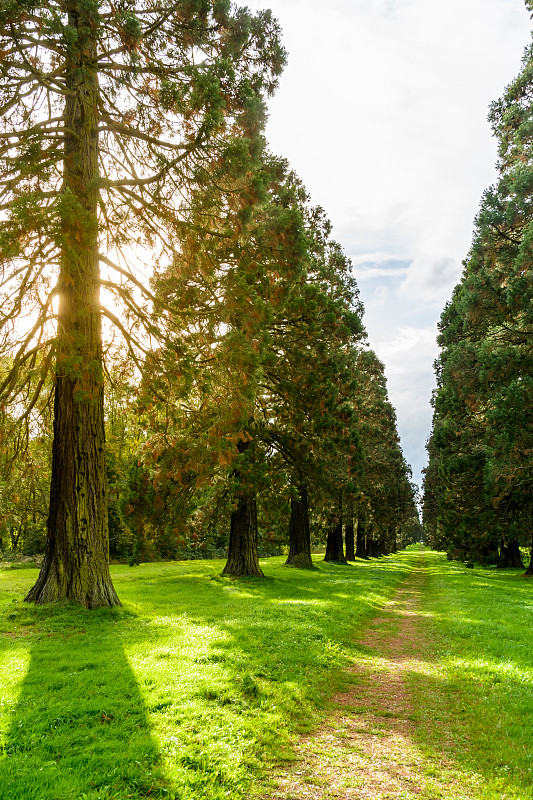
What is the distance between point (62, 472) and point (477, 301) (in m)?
18.3

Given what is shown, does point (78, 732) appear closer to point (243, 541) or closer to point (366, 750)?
point (366, 750)

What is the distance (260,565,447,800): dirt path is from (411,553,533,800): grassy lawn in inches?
7.6

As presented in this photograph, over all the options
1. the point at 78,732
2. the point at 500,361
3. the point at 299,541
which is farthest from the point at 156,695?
the point at 299,541

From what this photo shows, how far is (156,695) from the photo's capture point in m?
5.76

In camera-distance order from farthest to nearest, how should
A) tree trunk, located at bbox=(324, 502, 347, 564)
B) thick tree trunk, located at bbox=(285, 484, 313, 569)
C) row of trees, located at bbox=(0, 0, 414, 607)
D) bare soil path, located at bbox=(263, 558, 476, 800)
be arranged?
tree trunk, located at bbox=(324, 502, 347, 564), thick tree trunk, located at bbox=(285, 484, 313, 569), row of trees, located at bbox=(0, 0, 414, 607), bare soil path, located at bbox=(263, 558, 476, 800)

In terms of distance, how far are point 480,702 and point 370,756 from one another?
7.00 ft

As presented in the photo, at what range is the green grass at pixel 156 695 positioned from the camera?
416 cm

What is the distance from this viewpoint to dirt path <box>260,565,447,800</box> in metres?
4.33

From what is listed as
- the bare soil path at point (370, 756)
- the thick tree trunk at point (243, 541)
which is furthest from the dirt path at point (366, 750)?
the thick tree trunk at point (243, 541)

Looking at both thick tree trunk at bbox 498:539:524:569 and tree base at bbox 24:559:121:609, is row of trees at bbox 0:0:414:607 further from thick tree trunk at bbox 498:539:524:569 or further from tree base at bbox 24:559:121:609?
thick tree trunk at bbox 498:539:524:569

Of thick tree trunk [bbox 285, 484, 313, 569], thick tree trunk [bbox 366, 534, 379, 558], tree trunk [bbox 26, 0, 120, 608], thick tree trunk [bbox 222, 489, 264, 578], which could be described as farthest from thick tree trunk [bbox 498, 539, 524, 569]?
tree trunk [bbox 26, 0, 120, 608]

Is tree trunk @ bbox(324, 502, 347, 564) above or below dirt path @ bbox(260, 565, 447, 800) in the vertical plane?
below

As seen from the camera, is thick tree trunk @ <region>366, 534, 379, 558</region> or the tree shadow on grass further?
thick tree trunk @ <region>366, 534, 379, 558</region>

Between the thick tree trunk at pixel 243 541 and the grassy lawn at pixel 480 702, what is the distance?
8.98 metres
